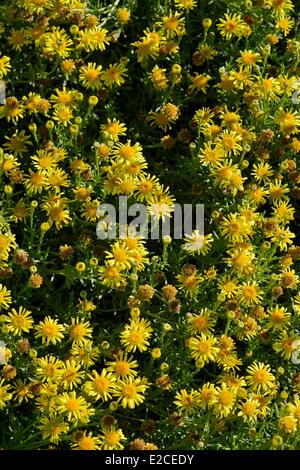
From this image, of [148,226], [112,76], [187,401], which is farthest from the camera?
[112,76]

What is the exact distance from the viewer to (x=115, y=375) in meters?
2.27

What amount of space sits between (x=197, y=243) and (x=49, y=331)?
53cm

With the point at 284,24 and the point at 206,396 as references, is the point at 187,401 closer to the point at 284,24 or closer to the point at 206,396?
the point at 206,396

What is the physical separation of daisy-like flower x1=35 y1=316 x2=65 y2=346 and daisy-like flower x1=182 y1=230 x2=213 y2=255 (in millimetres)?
462

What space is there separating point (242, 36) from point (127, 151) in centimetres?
69

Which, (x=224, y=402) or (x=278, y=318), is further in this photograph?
(x=278, y=318)

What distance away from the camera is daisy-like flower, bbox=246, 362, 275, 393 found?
2320 millimetres

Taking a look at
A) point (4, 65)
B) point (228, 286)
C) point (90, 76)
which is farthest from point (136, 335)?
point (4, 65)

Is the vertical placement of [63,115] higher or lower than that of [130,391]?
higher

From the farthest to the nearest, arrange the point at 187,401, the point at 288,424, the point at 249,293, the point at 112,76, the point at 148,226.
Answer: the point at 112,76 → the point at 148,226 → the point at 249,293 → the point at 187,401 → the point at 288,424

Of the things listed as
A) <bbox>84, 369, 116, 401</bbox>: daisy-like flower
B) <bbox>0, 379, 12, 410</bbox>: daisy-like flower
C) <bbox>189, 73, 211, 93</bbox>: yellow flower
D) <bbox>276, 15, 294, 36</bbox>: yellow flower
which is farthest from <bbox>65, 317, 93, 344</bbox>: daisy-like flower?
<bbox>276, 15, 294, 36</bbox>: yellow flower

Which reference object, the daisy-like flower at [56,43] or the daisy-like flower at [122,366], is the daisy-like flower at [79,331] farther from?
the daisy-like flower at [56,43]

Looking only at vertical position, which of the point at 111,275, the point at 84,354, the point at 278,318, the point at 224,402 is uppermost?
the point at 111,275

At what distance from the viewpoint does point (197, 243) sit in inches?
96.8
